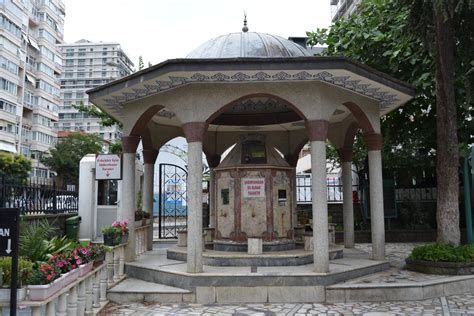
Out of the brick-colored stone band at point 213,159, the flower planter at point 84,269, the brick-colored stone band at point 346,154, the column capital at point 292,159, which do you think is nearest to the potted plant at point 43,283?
the flower planter at point 84,269

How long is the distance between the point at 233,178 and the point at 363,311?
177 inches

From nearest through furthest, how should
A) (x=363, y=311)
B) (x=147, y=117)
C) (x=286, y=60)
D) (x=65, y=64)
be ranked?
(x=363, y=311) → (x=286, y=60) → (x=147, y=117) → (x=65, y=64)

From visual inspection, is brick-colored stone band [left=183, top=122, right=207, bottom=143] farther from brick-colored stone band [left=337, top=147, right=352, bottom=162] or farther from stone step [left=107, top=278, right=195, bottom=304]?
brick-colored stone band [left=337, top=147, right=352, bottom=162]

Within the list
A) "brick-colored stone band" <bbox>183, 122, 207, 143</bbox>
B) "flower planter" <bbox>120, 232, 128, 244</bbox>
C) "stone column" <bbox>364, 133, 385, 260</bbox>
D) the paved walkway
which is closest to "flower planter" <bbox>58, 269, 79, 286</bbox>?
the paved walkway

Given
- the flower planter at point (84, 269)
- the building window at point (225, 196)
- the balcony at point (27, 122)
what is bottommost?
the flower planter at point (84, 269)

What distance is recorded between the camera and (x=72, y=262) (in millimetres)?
5520

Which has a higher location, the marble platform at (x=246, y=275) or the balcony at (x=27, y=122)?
the balcony at (x=27, y=122)

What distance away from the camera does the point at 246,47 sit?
10008 mm

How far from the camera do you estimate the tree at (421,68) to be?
9.06 m

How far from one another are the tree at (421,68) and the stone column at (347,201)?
7.55 ft

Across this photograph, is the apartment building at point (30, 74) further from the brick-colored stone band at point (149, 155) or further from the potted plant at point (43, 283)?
the potted plant at point (43, 283)

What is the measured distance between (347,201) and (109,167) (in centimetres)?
670

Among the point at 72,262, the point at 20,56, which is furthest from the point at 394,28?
the point at 20,56

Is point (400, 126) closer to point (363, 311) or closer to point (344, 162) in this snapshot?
point (344, 162)
